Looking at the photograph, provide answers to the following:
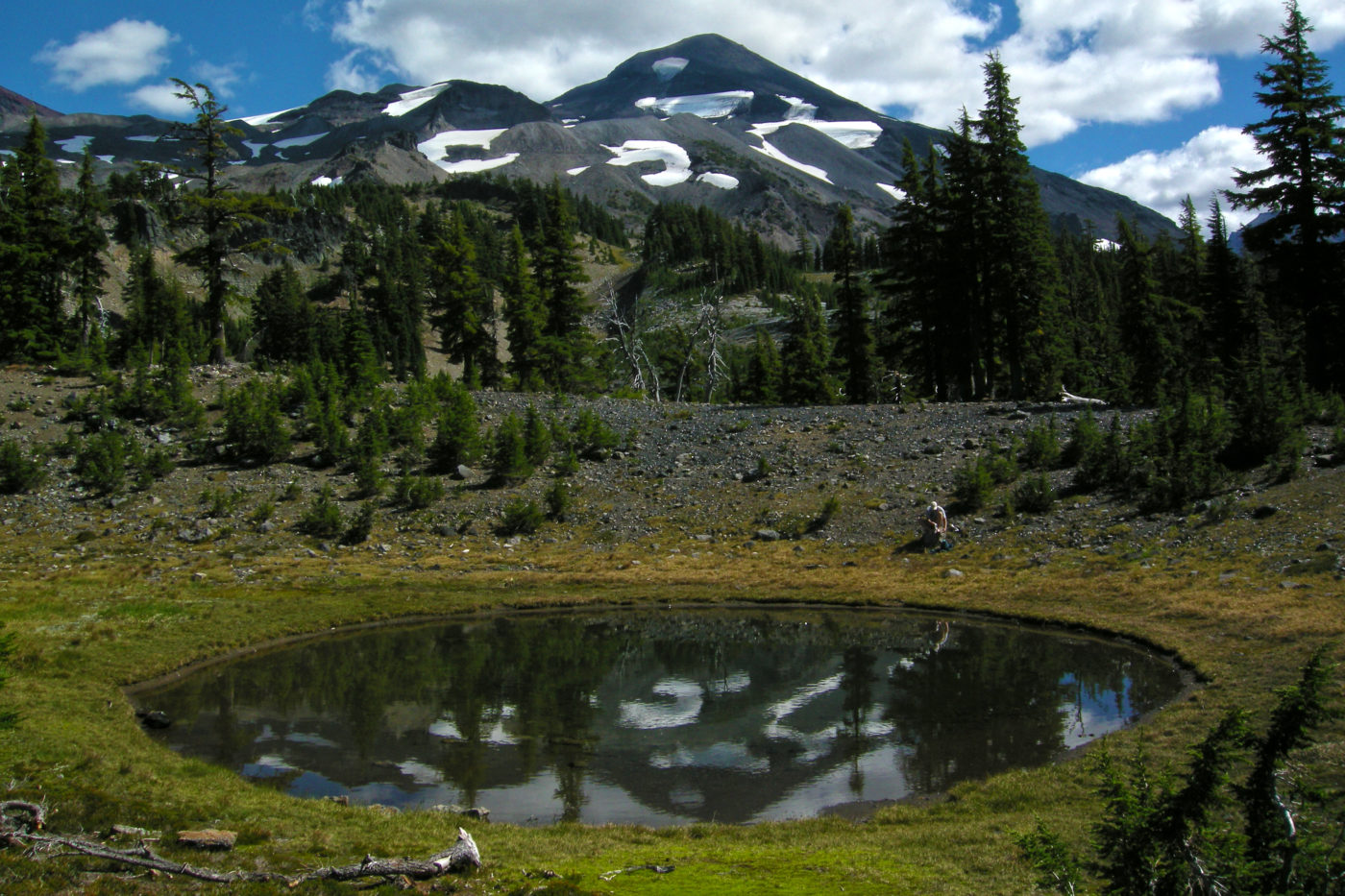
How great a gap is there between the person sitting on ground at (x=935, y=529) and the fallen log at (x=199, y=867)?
73.0 ft

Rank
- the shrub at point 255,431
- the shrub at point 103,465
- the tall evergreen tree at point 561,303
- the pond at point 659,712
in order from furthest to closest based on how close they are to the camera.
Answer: the tall evergreen tree at point 561,303, the shrub at point 255,431, the shrub at point 103,465, the pond at point 659,712

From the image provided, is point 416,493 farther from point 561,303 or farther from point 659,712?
point 561,303

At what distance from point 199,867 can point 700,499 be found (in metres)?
26.3

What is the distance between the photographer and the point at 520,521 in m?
31.6

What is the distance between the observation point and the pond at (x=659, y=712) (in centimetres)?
1217

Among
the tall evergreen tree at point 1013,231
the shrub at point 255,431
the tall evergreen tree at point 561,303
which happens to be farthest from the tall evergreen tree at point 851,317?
the shrub at point 255,431

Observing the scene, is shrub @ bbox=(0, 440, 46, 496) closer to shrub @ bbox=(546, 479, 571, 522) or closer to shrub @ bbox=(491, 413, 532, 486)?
shrub @ bbox=(491, 413, 532, 486)

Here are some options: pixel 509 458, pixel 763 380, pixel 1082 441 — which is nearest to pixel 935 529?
pixel 1082 441

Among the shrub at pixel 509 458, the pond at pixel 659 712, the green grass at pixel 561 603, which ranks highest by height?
the shrub at pixel 509 458

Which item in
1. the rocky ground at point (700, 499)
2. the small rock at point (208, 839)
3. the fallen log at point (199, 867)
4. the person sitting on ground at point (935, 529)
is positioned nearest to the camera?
the fallen log at point (199, 867)

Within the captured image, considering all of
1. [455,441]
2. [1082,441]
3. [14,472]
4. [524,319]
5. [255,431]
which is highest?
[524,319]

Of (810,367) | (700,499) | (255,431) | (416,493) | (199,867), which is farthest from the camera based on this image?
(810,367)

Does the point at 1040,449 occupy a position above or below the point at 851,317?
below

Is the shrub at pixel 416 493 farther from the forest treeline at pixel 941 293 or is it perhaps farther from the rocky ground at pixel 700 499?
the forest treeline at pixel 941 293
